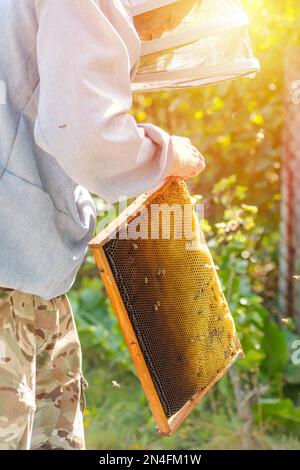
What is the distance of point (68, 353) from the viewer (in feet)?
7.22

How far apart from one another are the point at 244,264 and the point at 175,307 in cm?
139

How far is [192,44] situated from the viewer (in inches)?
91.4

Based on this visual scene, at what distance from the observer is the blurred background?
144 inches

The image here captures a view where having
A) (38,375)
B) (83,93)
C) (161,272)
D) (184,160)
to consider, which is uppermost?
(83,93)

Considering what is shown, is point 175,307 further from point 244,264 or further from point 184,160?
point 244,264

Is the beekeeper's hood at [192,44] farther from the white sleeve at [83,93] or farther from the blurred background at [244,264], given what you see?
the blurred background at [244,264]

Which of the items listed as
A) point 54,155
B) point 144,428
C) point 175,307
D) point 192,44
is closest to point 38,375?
point 175,307

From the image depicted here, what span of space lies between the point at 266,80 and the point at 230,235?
1.22 metres

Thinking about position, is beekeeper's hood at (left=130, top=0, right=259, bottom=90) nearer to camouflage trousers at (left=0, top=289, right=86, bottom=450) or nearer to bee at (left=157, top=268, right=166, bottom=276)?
bee at (left=157, top=268, right=166, bottom=276)

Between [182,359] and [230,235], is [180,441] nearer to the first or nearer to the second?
[230,235]

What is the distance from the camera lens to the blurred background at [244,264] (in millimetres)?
3668

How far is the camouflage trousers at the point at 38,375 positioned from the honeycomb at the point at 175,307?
189 mm

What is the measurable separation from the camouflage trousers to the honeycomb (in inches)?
7.4

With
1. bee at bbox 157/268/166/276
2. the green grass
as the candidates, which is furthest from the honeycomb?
the green grass
